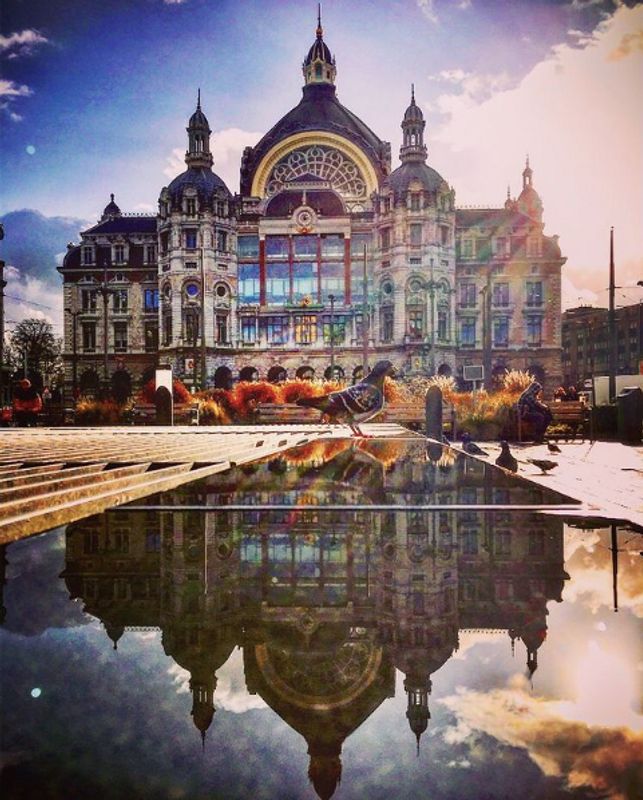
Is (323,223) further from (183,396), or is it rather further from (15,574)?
(15,574)

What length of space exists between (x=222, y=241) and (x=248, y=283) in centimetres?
398

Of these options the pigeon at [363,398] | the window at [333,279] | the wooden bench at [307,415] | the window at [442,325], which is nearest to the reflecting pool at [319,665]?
the pigeon at [363,398]

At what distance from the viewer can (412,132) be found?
54500 millimetres

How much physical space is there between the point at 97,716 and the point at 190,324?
51.8 m

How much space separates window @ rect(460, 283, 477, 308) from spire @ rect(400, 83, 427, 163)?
11.3 m

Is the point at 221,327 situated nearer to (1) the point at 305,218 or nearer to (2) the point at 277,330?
(2) the point at 277,330

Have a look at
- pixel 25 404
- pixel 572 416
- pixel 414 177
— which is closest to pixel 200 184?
pixel 414 177

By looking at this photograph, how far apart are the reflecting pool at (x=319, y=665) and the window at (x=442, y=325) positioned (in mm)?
48186

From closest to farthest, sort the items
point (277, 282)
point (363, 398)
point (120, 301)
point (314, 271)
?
1. point (363, 398)
2. point (314, 271)
3. point (277, 282)
4. point (120, 301)

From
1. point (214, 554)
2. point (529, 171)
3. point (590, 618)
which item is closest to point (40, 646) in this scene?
point (214, 554)

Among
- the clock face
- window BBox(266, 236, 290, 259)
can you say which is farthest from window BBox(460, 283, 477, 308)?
window BBox(266, 236, 290, 259)

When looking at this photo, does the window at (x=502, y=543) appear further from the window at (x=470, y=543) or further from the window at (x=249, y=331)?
the window at (x=249, y=331)

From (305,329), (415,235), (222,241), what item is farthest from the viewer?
(222,241)

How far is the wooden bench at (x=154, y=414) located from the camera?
24692 mm
